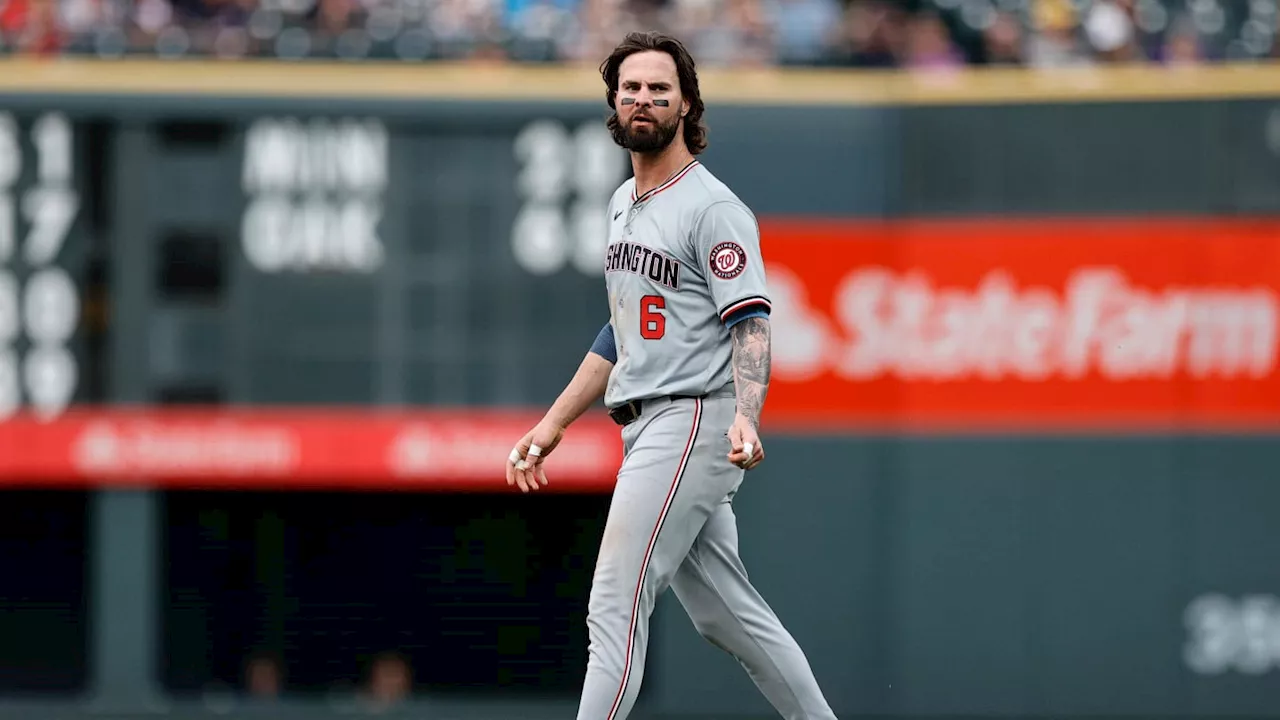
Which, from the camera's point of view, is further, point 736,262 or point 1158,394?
point 1158,394

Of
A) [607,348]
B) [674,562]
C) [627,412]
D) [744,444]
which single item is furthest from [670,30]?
[744,444]

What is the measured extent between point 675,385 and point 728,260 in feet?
1.18

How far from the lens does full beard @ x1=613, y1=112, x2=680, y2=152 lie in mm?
5215

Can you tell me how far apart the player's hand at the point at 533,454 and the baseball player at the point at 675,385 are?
8.0 inches

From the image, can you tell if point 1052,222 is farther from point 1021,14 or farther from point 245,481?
point 245,481

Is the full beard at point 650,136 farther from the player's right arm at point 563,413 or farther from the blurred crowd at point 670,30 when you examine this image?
the blurred crowd at point 670,30

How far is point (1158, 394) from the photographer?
11242 millimetres

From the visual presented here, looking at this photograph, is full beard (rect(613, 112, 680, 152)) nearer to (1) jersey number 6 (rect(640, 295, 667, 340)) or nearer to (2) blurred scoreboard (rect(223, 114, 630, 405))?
(1) jersey number 6 (rect(640, 295, 667, 340))

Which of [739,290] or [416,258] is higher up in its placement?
[739,290]

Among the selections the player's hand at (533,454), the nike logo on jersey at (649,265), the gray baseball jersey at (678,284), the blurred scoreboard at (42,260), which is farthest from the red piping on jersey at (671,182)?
the blurred scoreboard at (42,260)

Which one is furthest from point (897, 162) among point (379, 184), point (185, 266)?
point (185, 266)

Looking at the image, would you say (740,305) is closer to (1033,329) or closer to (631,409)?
(631,409)

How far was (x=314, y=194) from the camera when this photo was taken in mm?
11180

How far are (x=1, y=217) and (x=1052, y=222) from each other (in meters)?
5.72
